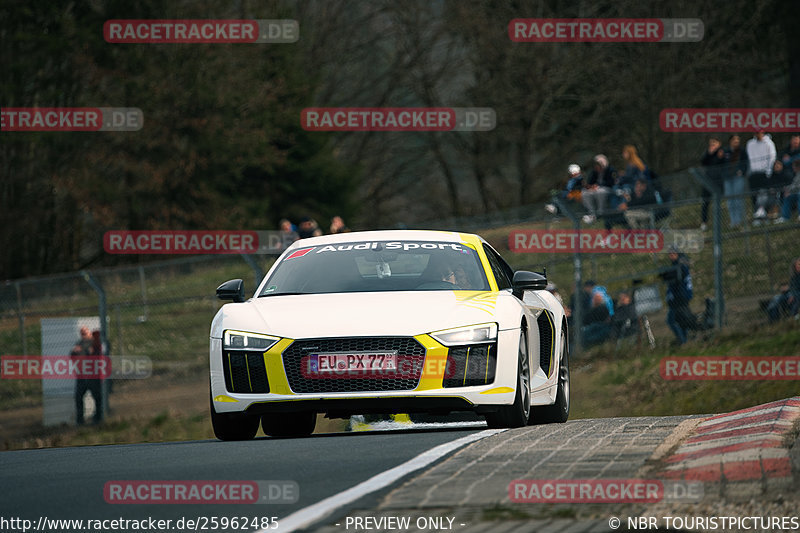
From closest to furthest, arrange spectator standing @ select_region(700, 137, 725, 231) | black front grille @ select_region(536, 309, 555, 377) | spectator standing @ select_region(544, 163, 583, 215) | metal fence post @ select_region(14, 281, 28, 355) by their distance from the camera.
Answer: black front grille @ select_region(536, 309, 555, 377) → spectator standing @ select_region(700, 137, 725, 231) → metal fence post @ select_region(14, 281, 28, 355) → spectator standing @ select_region(544, 163, 583, 215)

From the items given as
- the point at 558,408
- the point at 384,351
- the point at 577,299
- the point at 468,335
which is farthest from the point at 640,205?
the point at 384,351

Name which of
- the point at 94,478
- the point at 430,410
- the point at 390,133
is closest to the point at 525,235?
→ the point at 430,410

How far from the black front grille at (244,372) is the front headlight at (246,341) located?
4 cm

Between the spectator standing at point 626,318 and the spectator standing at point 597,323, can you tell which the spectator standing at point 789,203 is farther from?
the spectator standing at point 597,323

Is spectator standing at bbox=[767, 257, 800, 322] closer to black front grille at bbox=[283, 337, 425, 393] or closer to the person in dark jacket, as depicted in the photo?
the person in dark jacket

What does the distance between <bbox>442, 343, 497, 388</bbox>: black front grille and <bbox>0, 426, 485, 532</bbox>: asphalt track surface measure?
0.36m

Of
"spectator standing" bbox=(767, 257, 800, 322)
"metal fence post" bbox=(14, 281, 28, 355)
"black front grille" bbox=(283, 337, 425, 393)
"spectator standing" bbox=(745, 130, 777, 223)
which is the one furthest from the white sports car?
"metal fence post" bbox=(14, 281, 28, 355)

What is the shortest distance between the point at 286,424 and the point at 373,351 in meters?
1.80

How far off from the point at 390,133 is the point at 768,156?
3328 centimetres

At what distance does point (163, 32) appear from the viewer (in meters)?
43.2

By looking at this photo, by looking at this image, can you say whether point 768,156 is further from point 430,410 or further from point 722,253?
point 430,410

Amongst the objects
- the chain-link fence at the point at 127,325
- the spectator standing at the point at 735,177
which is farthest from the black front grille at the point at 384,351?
the spectator standing at the point at 735,177

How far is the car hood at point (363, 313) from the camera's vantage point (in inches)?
353

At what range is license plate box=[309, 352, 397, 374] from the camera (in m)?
8.95
